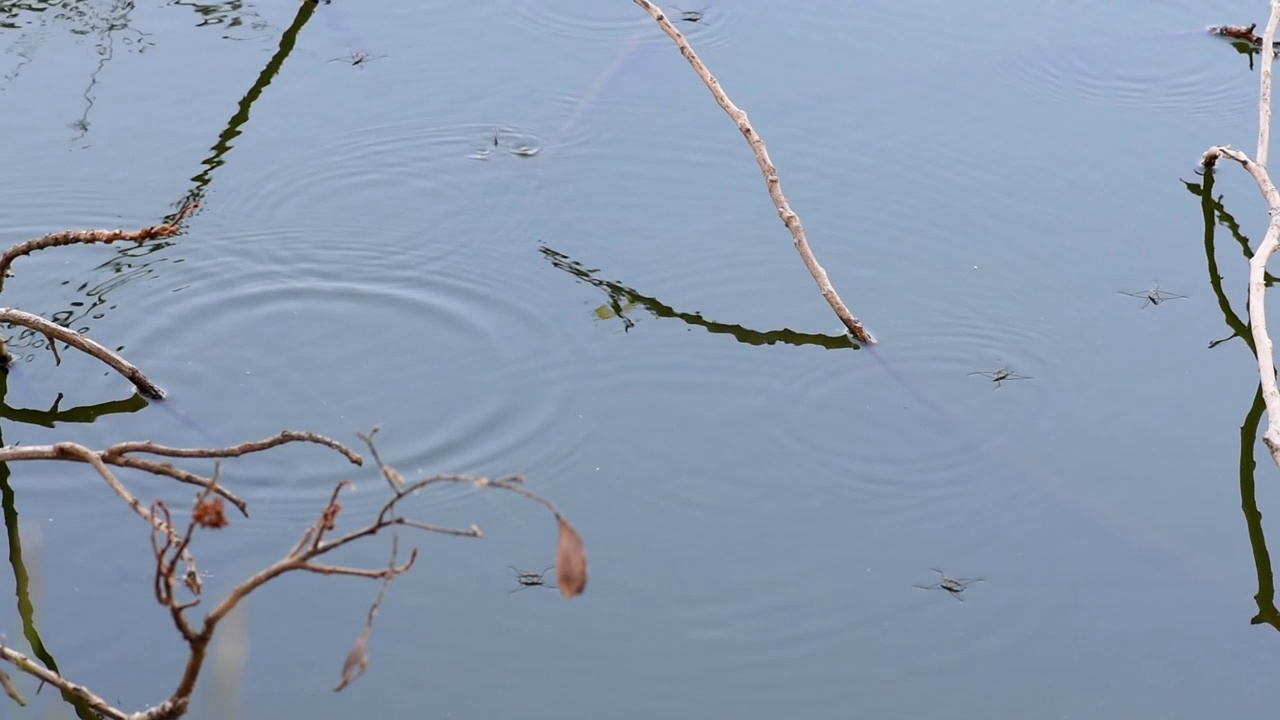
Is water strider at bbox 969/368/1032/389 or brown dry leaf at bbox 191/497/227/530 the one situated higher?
brown dry leaf at bbox 191/497/227/530

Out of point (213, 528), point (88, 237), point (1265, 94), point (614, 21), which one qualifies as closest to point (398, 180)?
point (614, 21)

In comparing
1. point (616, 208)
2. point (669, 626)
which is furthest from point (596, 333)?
point (669, 626)

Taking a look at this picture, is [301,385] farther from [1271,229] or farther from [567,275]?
[1271,229]

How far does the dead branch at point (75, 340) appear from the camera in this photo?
376cm

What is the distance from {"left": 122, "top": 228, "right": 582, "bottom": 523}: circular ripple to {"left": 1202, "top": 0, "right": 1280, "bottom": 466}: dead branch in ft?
6.24

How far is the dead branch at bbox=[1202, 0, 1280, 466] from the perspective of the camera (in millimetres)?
3725

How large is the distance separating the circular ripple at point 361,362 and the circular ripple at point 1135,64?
102 inches

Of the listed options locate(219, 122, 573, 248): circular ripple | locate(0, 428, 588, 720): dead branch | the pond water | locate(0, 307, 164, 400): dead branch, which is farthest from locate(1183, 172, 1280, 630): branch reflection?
locate(0, 307, 164, 400): dead branch

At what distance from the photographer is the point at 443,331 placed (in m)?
4.49

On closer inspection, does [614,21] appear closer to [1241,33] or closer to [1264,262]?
[1241,33]

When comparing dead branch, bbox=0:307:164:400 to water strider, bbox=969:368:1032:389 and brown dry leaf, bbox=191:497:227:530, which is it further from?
water strider, bbox=969:368:1032:389

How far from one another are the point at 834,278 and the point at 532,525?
5.17ft

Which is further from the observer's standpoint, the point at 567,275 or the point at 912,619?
the point at 567,275

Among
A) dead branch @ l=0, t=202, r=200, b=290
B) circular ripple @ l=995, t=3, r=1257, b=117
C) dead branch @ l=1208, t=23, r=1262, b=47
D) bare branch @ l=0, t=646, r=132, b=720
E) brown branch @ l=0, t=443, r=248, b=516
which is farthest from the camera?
dead branch @ l=1208, t=23, r=1262, b=47
